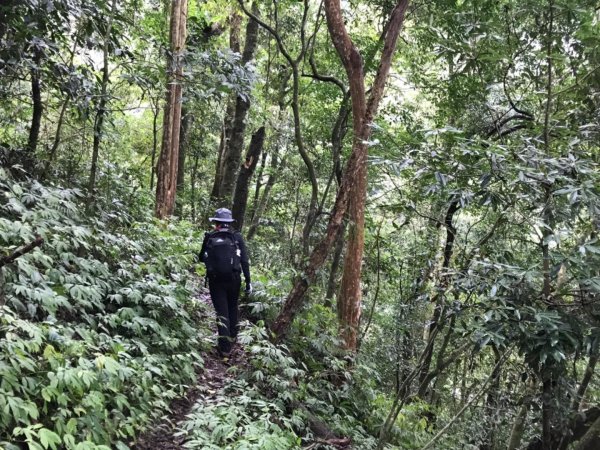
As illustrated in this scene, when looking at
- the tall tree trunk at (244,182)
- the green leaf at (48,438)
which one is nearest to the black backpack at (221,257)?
the green leaf at (48,438)

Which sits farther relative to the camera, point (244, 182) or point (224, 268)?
point (244, 182)

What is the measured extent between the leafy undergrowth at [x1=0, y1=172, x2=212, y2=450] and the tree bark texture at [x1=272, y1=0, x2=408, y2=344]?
1.67m

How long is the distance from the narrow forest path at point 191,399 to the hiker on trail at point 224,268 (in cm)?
28

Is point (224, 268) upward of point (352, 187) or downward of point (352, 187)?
downward

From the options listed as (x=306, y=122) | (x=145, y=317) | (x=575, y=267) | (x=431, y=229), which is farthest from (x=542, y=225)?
(x=306, y=122)

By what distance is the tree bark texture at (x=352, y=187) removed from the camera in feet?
22.4

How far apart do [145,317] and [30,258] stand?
1.52m

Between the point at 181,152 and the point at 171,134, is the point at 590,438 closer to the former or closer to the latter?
the point at 171,134

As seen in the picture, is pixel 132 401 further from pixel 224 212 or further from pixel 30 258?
pixel 224 212

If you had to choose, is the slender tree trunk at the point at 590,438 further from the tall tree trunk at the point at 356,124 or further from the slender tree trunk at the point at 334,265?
the slender tree trunk at the point at 334,265

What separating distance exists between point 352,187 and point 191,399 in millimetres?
3835

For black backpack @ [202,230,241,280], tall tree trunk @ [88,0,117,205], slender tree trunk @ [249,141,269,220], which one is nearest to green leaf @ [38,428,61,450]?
black backpack @ [202,230,241,280]

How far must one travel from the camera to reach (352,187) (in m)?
7.57

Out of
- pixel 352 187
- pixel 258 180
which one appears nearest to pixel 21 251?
pixel 352 187
